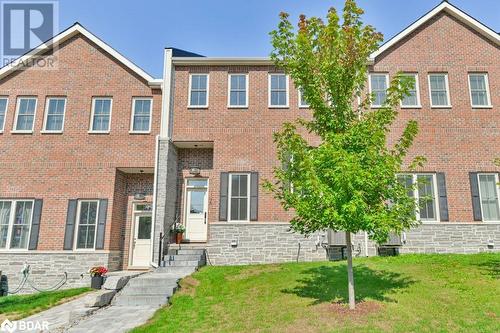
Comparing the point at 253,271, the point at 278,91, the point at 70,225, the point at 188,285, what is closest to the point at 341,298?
the point at 253,271

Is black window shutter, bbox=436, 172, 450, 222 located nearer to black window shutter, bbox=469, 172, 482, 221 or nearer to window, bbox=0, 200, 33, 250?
black window shutter, bbox=469, 172, 482, 221

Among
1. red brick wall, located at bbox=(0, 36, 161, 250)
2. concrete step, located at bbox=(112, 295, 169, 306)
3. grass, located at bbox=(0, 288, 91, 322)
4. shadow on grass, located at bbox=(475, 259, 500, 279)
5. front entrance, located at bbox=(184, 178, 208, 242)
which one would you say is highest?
red brick wall, located at bbox=(0, 36, 161, 250)

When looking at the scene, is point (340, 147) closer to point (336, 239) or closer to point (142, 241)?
point (336, 239)

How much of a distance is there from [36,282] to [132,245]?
3.50 meters

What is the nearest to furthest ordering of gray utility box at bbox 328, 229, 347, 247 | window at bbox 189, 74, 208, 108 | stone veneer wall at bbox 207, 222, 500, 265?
1. gray utility box at bbox 328, 229, 347, 247
2. stone veneer wall at bbox 207, 222, 500, 265
3. window at bbox 189, 74, 208, 108

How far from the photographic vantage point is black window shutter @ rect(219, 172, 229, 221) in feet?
46.0

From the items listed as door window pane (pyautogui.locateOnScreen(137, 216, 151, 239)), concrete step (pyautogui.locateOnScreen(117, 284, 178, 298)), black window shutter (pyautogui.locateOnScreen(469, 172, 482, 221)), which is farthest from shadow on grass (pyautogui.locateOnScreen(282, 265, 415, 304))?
door window pane (pyautogui.locateOnScreen(137, 216, 151, 239))

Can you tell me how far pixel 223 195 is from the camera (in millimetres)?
14203

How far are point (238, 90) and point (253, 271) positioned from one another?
23.6ft

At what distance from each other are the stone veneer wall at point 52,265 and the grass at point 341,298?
15.8 ft

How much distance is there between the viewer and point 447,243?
44.7 feet

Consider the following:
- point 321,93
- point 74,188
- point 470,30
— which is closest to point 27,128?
point 74,188

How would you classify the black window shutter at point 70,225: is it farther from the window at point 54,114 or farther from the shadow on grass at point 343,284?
the shadow on grass at point 343,284

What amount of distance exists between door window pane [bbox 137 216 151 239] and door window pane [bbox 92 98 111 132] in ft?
12.7
